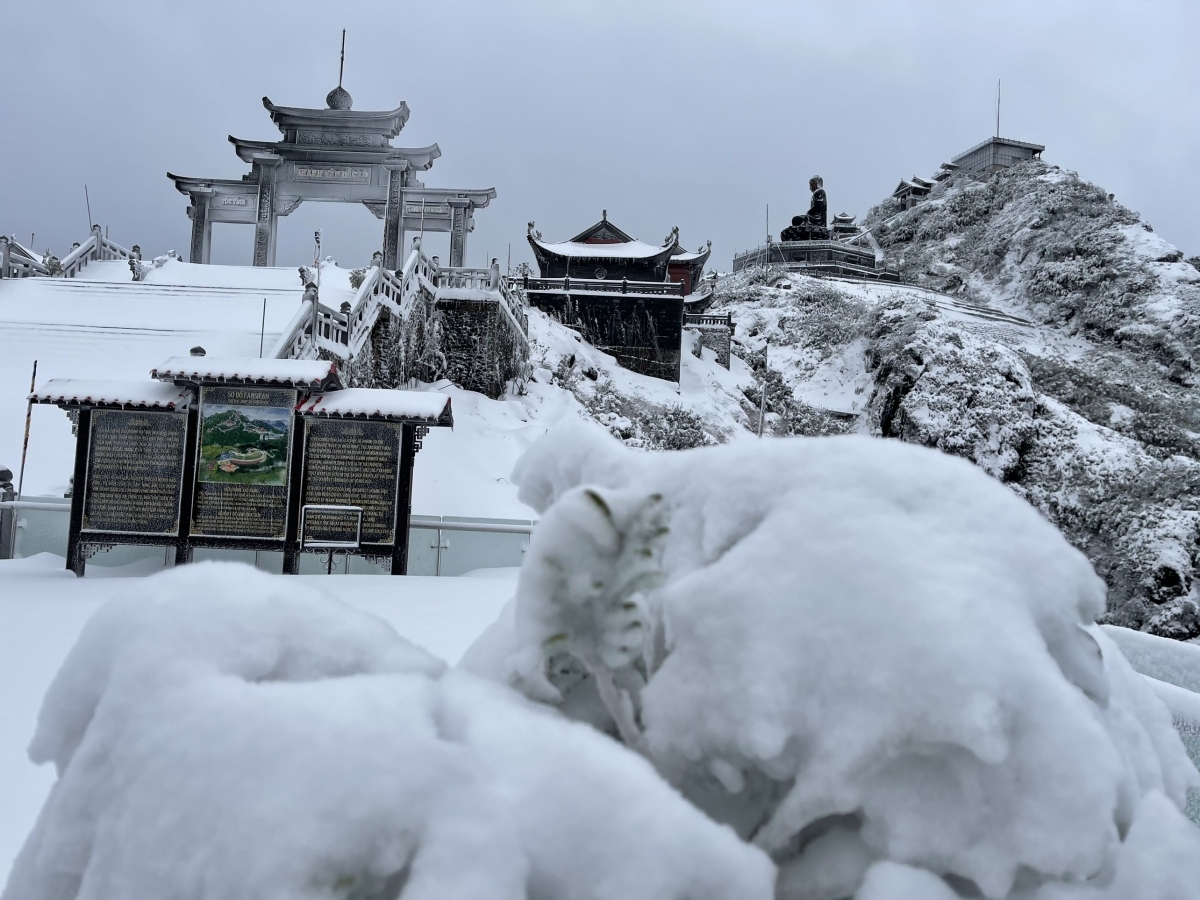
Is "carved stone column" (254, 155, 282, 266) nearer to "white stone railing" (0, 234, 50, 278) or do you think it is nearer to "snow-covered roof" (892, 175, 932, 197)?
"white stone railing" (0, 234, 50, 278)

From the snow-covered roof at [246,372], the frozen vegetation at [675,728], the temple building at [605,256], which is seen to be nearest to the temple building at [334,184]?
the temple building at [605,256]

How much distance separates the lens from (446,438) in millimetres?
14812

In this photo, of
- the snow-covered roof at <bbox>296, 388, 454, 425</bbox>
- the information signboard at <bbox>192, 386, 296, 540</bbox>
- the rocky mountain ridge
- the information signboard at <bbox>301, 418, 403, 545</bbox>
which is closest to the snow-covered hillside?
the rocky mountain ridge

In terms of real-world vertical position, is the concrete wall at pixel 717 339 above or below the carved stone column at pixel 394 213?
below

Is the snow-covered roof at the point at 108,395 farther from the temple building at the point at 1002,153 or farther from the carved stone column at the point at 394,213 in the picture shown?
the temple building at the point at 1002,153

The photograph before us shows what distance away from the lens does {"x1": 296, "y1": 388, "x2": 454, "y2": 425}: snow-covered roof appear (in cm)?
771

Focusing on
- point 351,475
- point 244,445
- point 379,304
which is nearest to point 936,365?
point 379,304

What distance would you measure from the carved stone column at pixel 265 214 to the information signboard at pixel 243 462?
15.6 metres

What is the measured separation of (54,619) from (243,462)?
2.58 m

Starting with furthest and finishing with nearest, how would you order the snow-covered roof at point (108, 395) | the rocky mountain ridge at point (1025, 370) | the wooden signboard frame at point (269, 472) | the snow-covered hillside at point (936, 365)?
the rocky mountain ridge at point (1025, 370) < the snow-covered hillside at point (936, 365) < the wooden signboard frame at point (269, 472) < the snow-covered roof at point (108, 395)

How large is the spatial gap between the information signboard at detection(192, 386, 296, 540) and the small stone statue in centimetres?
4311

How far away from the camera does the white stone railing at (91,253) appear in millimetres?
17281

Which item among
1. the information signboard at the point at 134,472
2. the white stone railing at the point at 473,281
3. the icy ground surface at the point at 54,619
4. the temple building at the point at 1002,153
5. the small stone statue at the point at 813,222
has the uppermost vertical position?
the temple building at the point at 1002,153

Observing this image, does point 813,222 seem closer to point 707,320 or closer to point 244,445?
point 707,320
